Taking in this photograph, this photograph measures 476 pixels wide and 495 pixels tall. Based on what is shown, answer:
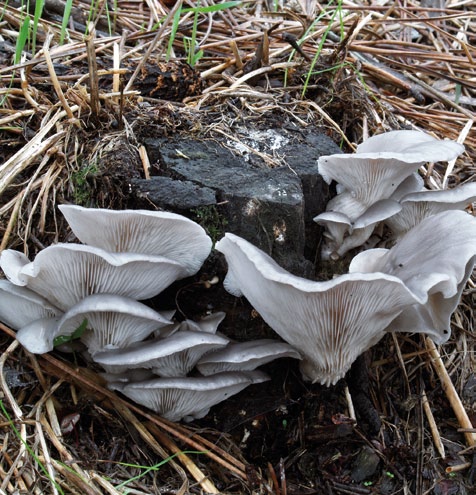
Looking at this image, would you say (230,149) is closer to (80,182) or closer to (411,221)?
(80,182)

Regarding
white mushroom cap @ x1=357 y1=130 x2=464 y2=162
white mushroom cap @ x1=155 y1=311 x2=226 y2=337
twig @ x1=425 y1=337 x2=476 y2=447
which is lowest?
twig @ x1=425 y1=337 x2=476 y2=447

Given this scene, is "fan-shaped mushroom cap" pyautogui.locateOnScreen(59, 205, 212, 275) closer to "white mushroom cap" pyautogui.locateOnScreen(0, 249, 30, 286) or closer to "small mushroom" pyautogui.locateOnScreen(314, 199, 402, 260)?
"white mushroom cap" pyautogui.locateOnScreen(0, 249, 30, 286)

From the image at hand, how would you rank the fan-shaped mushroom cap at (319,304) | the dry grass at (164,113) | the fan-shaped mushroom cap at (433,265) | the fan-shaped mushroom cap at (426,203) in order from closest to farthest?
the fan-shaped mushroom cap at (319,304) < the fan-shaped mushroom cap at (433,265) < the dry grass at (164,113) < the fan-shaped mushroom cap at (426,203)

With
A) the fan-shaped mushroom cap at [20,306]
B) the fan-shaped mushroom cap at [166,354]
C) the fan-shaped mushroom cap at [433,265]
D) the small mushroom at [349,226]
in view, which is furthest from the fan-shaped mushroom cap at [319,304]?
the fan-shaped mushroom cap at [20,306]

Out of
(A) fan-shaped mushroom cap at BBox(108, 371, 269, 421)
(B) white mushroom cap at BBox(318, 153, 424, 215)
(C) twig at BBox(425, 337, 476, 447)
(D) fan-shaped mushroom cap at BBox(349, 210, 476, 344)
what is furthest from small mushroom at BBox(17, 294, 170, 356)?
(C) twig at BBox(425, 337, 476, 447)

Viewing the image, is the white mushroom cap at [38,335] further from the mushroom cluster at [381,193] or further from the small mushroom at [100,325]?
the mushroom cluster at [381,193]

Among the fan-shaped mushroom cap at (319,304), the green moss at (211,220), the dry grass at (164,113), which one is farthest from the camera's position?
the green moss at (211,220)
